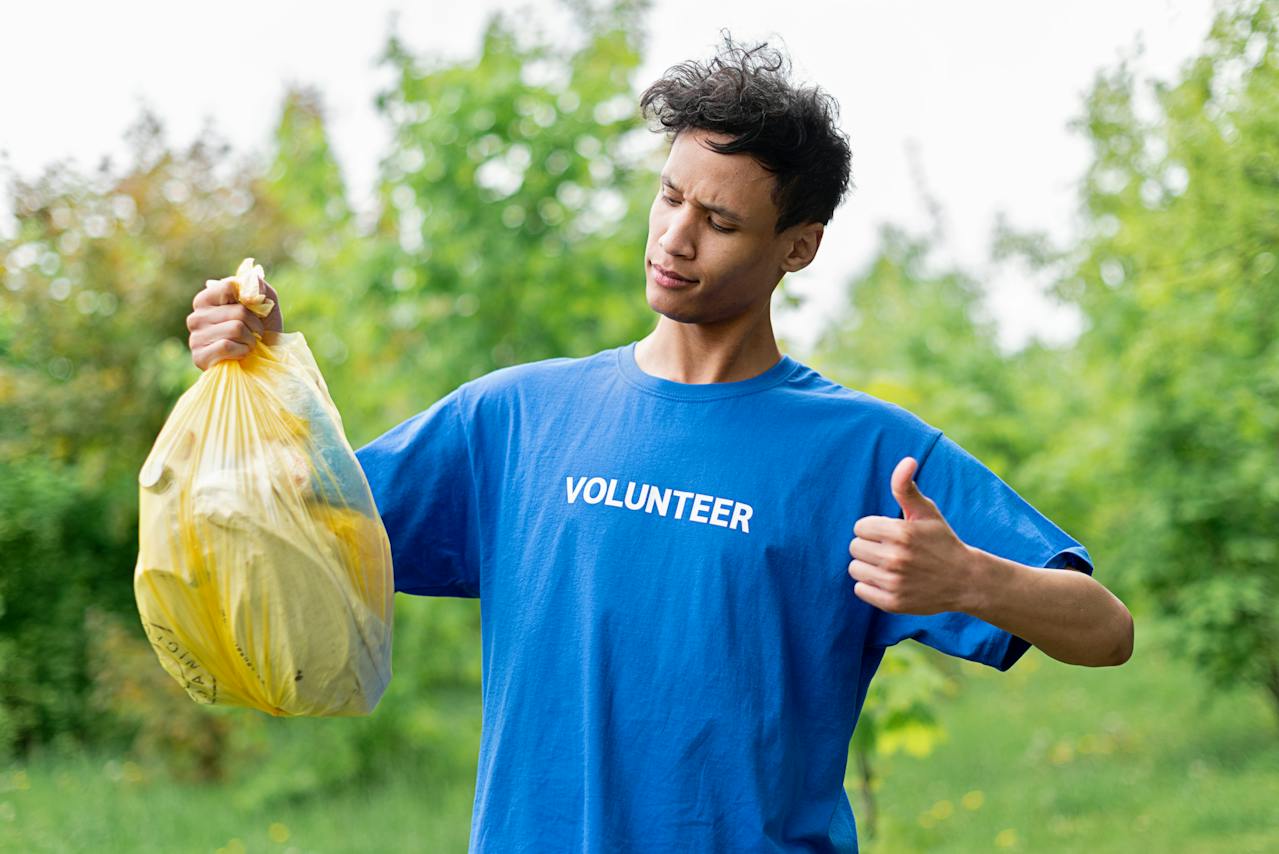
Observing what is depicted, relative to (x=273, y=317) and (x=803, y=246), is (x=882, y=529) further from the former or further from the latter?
(x=273, y=317)

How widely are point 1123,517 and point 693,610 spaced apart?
6.61 meters

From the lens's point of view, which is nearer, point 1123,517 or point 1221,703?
point 1123,517

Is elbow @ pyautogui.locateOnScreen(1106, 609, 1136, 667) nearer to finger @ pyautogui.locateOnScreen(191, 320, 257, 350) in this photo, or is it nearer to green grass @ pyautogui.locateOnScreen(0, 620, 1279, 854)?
finger @ pyautogui.locateOnScreen(191, 320, 257, 350)

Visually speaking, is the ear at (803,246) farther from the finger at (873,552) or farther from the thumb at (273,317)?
the thumb at (273,317)

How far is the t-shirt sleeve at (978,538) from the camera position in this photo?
195 cm

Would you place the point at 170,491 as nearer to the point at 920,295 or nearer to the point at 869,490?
the point at 869,490

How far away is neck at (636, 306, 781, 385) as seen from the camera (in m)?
2.13

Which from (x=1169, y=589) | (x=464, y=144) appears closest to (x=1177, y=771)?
(x=1169, y=589)

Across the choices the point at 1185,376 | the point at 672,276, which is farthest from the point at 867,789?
the point at 672,276

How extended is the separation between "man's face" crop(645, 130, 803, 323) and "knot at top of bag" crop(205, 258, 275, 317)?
576 mm

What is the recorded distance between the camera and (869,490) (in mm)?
2045

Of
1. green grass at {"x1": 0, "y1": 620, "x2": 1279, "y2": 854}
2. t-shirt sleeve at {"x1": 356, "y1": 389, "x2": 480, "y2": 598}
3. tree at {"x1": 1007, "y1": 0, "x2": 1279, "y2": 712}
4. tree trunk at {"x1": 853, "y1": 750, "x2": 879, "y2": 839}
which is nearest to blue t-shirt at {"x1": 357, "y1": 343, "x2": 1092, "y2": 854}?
t-shirt sleeve at {"x1": 356, "y1": 389, "x2": 480, "y2": 598}

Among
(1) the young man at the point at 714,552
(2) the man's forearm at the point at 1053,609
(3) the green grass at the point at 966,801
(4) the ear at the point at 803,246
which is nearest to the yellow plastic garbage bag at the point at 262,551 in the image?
(1) the young man at the point at 714,552

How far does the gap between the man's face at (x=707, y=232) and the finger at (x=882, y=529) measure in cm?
48
